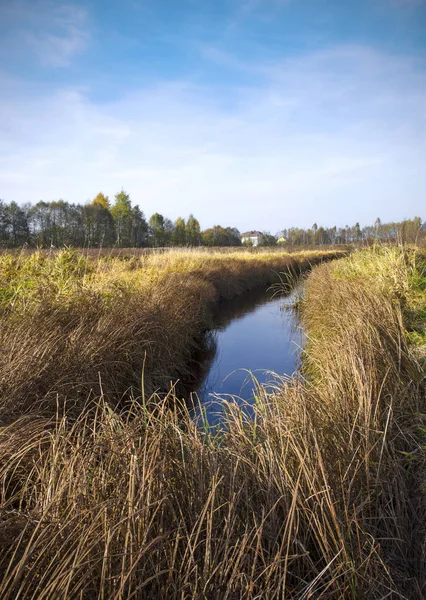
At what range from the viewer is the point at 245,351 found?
759 cm

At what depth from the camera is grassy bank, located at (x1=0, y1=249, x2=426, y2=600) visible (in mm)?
1333

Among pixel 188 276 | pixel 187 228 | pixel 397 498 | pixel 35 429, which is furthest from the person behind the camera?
pixel 187 228

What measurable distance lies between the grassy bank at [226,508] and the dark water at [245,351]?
159 cm

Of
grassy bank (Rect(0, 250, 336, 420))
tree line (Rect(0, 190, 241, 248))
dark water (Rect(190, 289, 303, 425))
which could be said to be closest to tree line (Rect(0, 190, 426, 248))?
tree line (Rect(0, 190, 241, 248))

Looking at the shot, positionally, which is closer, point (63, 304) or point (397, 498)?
point (397, 498)

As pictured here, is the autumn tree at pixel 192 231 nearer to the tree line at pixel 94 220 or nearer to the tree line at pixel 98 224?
the tree line at pixel 98 224

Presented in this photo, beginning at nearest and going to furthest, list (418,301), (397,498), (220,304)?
(397,498) → (418,301) → (220,304)

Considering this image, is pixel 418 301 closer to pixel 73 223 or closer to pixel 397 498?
pixel 397 498

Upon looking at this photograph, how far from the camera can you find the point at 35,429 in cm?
228

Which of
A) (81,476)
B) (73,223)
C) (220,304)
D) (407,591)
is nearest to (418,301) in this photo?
(407,591)

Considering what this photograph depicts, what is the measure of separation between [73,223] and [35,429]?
29.6m

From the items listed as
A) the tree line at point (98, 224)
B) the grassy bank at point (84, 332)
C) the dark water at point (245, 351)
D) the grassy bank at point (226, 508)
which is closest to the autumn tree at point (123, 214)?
the tree line at point (98, 224)

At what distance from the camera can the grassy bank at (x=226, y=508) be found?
133cm

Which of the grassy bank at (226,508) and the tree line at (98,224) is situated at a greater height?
the tree line at (98,224)
